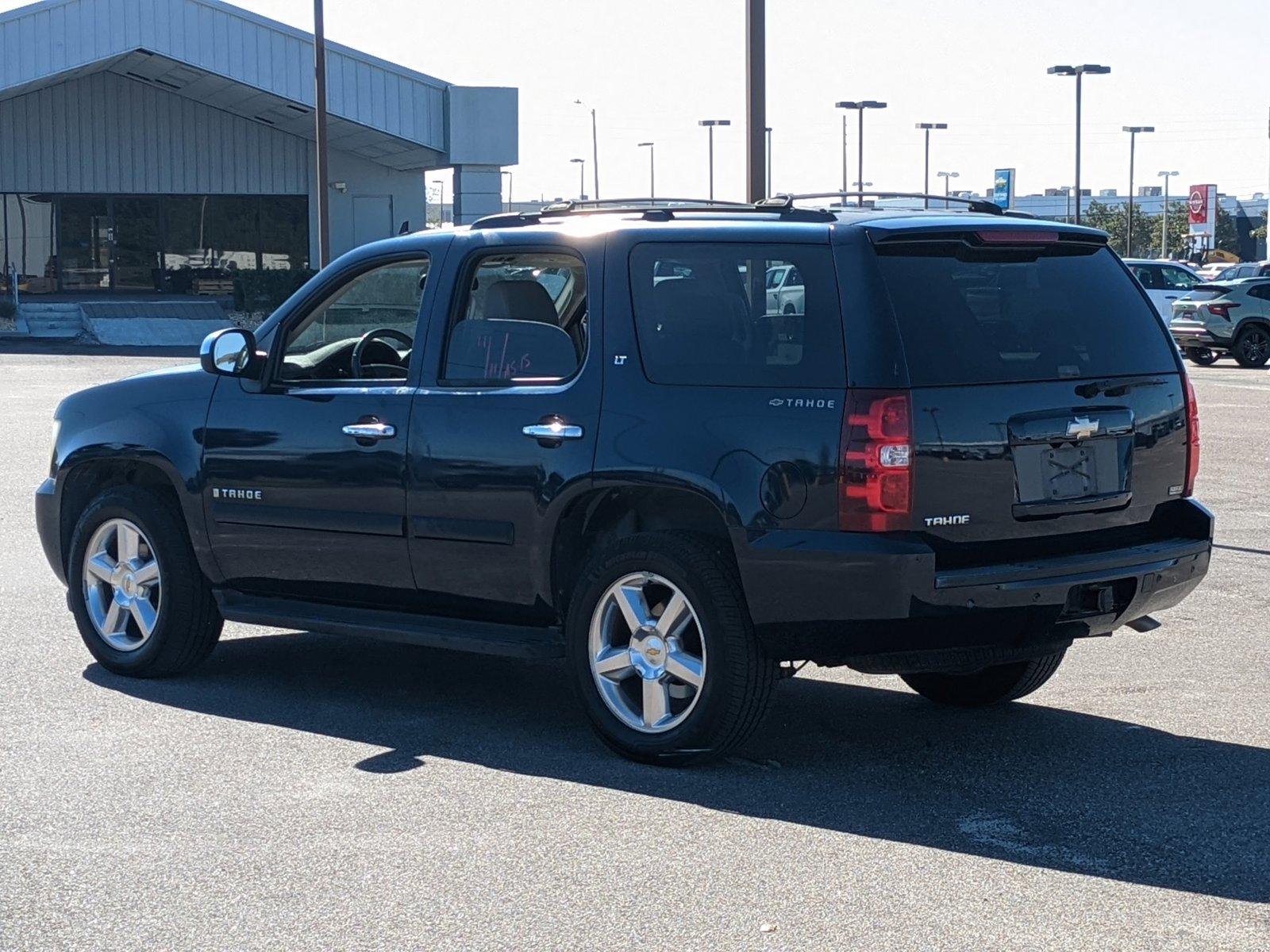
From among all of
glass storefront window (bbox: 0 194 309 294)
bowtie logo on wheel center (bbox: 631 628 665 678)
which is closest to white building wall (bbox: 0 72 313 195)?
glass storefront window (bbox: 0 194 309 294)

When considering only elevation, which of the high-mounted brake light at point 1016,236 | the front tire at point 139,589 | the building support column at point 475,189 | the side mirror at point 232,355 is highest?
the building support column at point 475,189

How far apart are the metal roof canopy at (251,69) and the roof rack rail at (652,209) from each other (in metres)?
38.4

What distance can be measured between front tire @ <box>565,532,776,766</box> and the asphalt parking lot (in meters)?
0.15

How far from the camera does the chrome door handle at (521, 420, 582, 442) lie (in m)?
6.33

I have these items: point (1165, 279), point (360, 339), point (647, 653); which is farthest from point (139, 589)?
point (1165, 279)

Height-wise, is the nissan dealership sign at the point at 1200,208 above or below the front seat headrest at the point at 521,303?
above

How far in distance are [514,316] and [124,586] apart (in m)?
2.21

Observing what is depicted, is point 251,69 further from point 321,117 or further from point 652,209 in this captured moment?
point 652,209

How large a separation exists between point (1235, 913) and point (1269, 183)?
175 ft

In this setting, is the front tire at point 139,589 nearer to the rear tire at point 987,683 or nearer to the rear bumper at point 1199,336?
the rear tire at point 987,683

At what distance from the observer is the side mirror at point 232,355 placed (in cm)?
737

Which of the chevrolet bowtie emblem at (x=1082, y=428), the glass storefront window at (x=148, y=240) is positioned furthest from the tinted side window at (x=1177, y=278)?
the chevrolet bowtie emblem at (x=1082, y=428)

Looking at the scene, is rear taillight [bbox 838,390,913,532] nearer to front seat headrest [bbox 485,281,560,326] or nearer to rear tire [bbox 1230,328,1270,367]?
front seat headrest [bbox 485,281,560,326]

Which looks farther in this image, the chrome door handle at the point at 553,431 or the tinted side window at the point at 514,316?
the tinted side window at the point at 514,316
